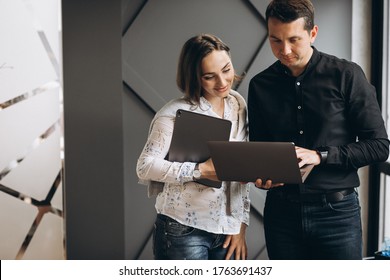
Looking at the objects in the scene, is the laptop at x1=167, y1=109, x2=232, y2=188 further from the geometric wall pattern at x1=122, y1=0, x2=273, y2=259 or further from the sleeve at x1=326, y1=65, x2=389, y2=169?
the geometric wall pattern at x1=122, y1=0, x2=273, y2=259

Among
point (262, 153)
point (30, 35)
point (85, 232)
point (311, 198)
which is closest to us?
point (262, 153)

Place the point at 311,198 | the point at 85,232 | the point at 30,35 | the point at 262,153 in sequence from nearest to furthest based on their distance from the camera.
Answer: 1. the point at 262,153
2. the point at 311,198
3. the point at 30,35
4. the point at 85,232

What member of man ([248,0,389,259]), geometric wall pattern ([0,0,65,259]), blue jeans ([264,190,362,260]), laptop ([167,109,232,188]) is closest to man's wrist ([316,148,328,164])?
man ([248,0,389,259])

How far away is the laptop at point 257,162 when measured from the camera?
3.74 feet

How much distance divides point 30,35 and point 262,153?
4.28 feet

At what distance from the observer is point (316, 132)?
1.26m

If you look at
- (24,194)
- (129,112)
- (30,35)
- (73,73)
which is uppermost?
(30,35)

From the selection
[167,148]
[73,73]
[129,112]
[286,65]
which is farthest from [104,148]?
[286,65]

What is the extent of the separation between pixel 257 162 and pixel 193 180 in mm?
186

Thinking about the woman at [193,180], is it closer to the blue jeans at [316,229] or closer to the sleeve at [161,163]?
the sleeve at [161,163]

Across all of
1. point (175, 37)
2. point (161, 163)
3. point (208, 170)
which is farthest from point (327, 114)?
point (175, 37)

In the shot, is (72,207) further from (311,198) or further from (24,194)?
(311,198)

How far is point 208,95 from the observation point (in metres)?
1.33

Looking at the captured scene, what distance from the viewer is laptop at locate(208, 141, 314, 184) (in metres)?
1.14
